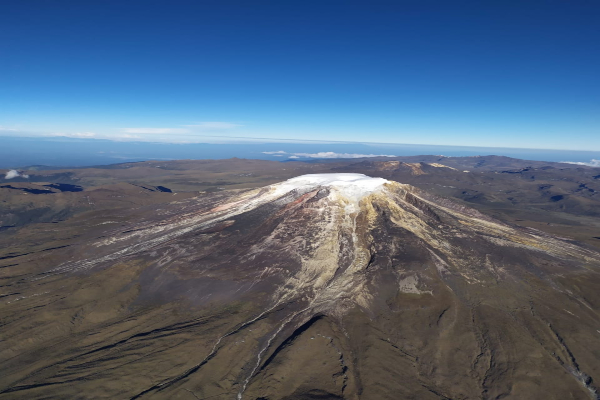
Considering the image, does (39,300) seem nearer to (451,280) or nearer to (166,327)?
(166,327)

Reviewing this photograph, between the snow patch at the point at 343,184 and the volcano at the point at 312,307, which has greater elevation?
the snow patch at the point at 343,184

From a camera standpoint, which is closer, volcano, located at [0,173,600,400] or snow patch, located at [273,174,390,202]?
volcano, located at [0,173,600,400]

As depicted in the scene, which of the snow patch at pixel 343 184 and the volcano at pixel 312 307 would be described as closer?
the volcano at pixel 312 307

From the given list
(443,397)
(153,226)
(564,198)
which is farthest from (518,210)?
(153,226)

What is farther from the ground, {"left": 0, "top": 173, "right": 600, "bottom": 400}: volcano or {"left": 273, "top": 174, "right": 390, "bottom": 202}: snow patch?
{"left": 273, "top": 174, "right": 390, "bottom": 202}: snow patch
